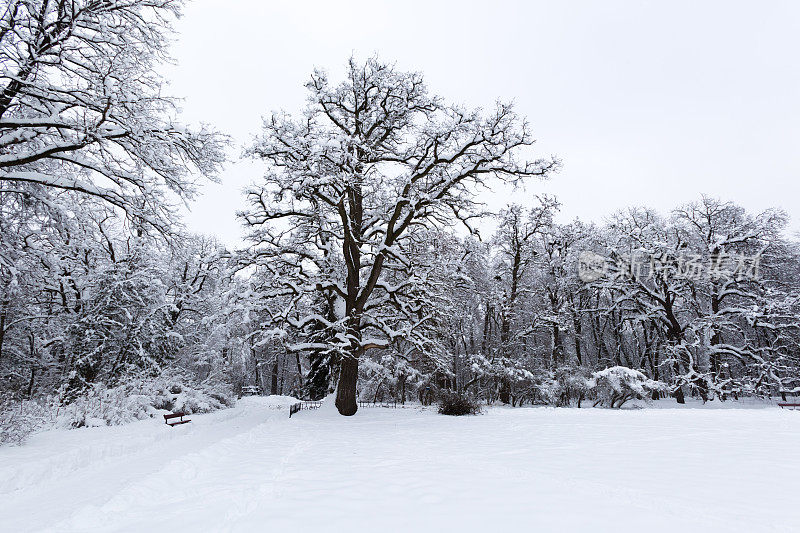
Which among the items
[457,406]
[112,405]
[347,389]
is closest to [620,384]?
[457,406]

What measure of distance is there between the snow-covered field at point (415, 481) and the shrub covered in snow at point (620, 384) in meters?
8.70

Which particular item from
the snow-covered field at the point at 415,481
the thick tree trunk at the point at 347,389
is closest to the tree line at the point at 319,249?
the thick tree trunk at the point at 347,389

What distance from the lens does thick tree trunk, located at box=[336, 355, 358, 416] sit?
16188 mm

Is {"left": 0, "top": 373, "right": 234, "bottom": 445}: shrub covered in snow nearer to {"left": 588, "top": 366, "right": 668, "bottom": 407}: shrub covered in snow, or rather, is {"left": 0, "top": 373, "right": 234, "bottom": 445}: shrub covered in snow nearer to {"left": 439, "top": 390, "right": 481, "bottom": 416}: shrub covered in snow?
{"left": 439, "top": 390, "right": 481, "bottom": 416}: shrub covered in snow

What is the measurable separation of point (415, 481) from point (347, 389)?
10.9 metres

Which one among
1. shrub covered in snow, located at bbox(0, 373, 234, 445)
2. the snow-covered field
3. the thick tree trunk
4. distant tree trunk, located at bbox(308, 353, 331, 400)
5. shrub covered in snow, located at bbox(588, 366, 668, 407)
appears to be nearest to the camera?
the snow-covered field

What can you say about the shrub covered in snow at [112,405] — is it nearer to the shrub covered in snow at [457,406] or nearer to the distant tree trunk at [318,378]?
the distant tree trunk at [318,378]

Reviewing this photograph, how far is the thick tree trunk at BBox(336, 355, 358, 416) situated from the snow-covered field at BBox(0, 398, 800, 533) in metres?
5.33

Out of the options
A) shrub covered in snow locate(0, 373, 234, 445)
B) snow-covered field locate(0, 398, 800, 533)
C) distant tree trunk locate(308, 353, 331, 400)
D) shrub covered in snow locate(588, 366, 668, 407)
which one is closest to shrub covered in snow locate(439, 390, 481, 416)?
snow-covered field locate(0, 398, 800, 533)

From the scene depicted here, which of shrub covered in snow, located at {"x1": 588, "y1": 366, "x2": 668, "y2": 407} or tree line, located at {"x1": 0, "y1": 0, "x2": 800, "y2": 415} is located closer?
tree line, located at {"x1": 0, "y1": 0, "x2": 800, "y2": 415}

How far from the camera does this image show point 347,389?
16.3m

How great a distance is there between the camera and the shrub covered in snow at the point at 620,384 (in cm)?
1950

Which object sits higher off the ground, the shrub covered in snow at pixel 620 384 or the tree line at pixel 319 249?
the tree line at pixel 319 249

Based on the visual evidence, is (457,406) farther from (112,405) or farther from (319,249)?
(112,405)
